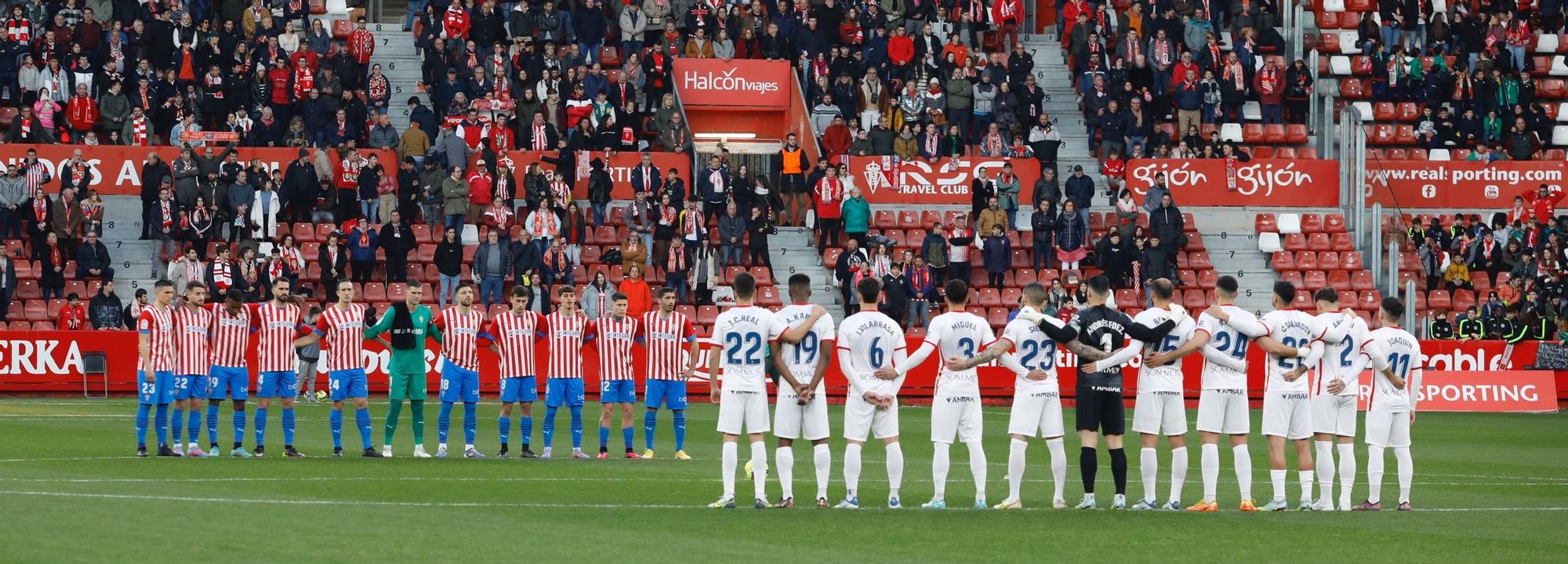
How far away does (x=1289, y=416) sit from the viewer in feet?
53.8

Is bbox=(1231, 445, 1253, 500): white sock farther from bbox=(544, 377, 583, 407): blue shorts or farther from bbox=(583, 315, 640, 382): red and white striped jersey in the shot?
bbox=(544, 377, 583, 407): blue shorts

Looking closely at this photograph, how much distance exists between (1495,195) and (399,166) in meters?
23.0

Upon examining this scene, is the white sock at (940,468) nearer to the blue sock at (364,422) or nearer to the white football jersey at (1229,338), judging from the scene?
the white football jersey at (1229,338)

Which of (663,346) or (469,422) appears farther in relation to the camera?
(663,346)

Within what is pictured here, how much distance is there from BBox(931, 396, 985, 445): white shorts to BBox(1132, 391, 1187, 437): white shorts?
135 cm

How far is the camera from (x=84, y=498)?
15.6m

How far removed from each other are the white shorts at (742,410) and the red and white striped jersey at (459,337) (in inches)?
264

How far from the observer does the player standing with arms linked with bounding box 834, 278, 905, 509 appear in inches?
621

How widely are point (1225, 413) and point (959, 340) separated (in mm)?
2388

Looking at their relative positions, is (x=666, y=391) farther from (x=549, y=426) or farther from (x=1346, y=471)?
(x=1346, y=471)

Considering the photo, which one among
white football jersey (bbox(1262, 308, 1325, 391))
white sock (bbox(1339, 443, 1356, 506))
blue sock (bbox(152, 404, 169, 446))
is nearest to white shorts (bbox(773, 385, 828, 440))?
white football jersey (bbox(1262, 308, 1325, 391))

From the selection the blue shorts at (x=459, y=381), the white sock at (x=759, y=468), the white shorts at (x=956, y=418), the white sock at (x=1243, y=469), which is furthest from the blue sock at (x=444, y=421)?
the white sock at (x=1243, y=469)

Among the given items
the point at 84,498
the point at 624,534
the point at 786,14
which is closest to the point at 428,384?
the point at 786,14

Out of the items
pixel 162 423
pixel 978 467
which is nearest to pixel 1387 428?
pixel 978 467
